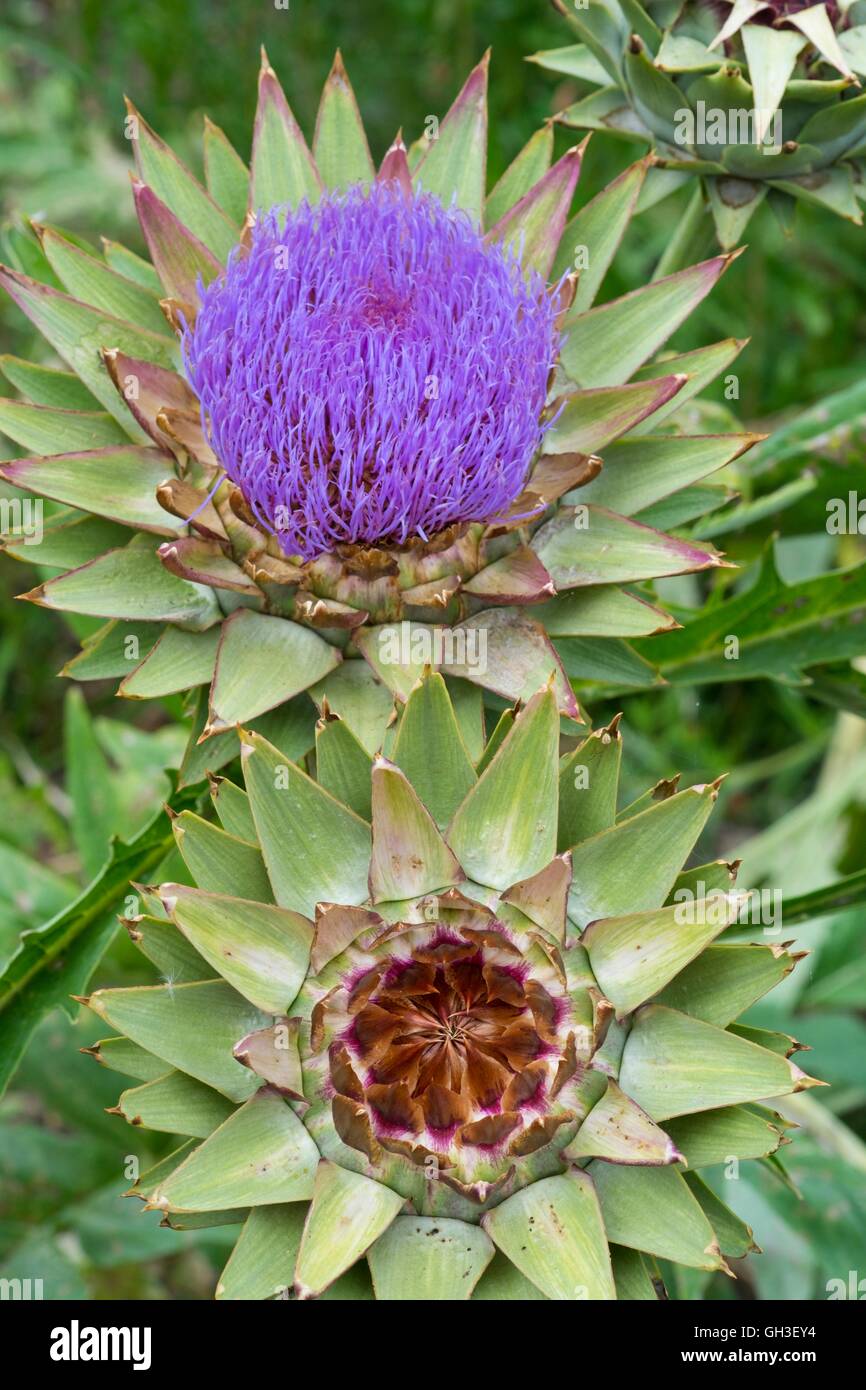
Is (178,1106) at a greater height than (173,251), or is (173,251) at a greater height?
(173,251)

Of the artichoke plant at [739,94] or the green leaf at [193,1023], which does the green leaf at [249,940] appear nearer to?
the green leaf at [193,1023]

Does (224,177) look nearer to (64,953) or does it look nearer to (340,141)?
(340,141)

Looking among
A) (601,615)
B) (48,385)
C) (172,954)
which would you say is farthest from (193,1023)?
(48,385)

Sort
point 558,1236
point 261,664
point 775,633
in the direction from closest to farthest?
point 558,1236
point 261,664
point 775,633

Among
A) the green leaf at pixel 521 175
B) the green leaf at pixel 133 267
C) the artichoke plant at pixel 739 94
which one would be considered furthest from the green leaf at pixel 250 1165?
the artichoke plant at pixel 739 94

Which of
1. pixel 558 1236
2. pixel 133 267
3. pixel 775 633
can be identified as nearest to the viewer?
pixel 558 1236

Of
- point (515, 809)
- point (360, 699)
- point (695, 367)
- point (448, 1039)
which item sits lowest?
point (448, 1039)
